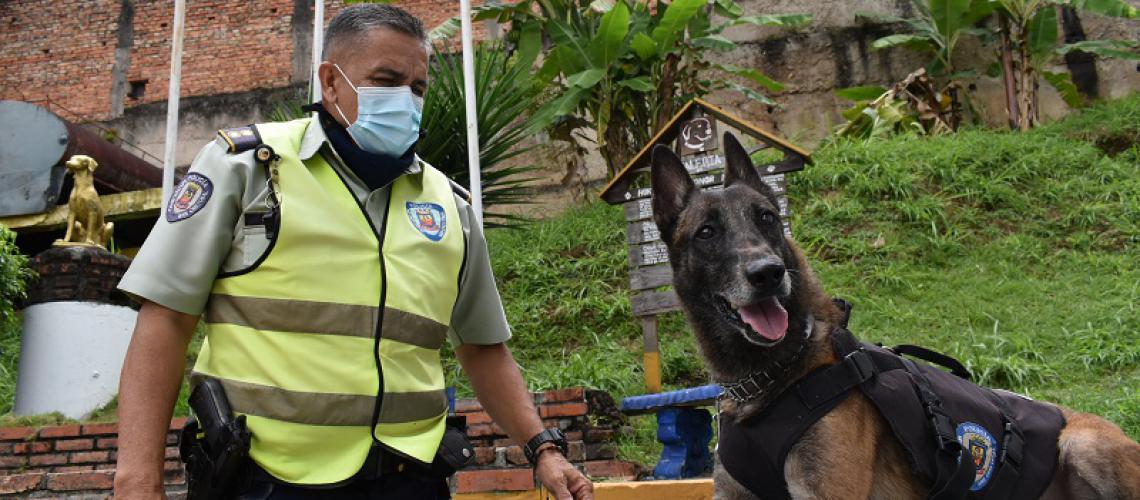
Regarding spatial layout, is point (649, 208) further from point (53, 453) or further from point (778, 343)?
point (53, 453)

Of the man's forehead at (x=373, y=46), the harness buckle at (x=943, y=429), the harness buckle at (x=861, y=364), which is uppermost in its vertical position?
the man's forehead at (x=373, y=46)

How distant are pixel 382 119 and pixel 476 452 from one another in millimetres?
2952

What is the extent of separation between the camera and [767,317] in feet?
8.50

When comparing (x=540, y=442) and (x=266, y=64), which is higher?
(x=266, y=64)

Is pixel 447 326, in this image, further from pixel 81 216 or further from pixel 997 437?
pixel 81 216

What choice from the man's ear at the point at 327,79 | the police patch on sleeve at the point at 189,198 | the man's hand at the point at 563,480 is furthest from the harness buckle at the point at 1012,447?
the police patch on sleeve at the point at 189,198

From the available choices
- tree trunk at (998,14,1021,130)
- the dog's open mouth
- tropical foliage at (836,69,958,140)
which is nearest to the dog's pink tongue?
the dog's open mouth

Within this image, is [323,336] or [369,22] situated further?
[369,22]

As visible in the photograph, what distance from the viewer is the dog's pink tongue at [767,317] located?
2549mm

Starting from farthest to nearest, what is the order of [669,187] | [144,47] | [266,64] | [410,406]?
[144,47], [266,64], [669,187], [410,406]

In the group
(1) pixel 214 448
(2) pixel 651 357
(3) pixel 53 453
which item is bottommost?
(2) pixel 651 357

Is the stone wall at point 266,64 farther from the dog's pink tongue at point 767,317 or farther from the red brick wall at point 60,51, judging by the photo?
the dog's pink tongue at point 767,317

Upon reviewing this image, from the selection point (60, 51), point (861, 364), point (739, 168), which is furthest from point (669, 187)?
point (60, 51)

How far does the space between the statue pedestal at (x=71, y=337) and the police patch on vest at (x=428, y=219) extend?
5628mm
